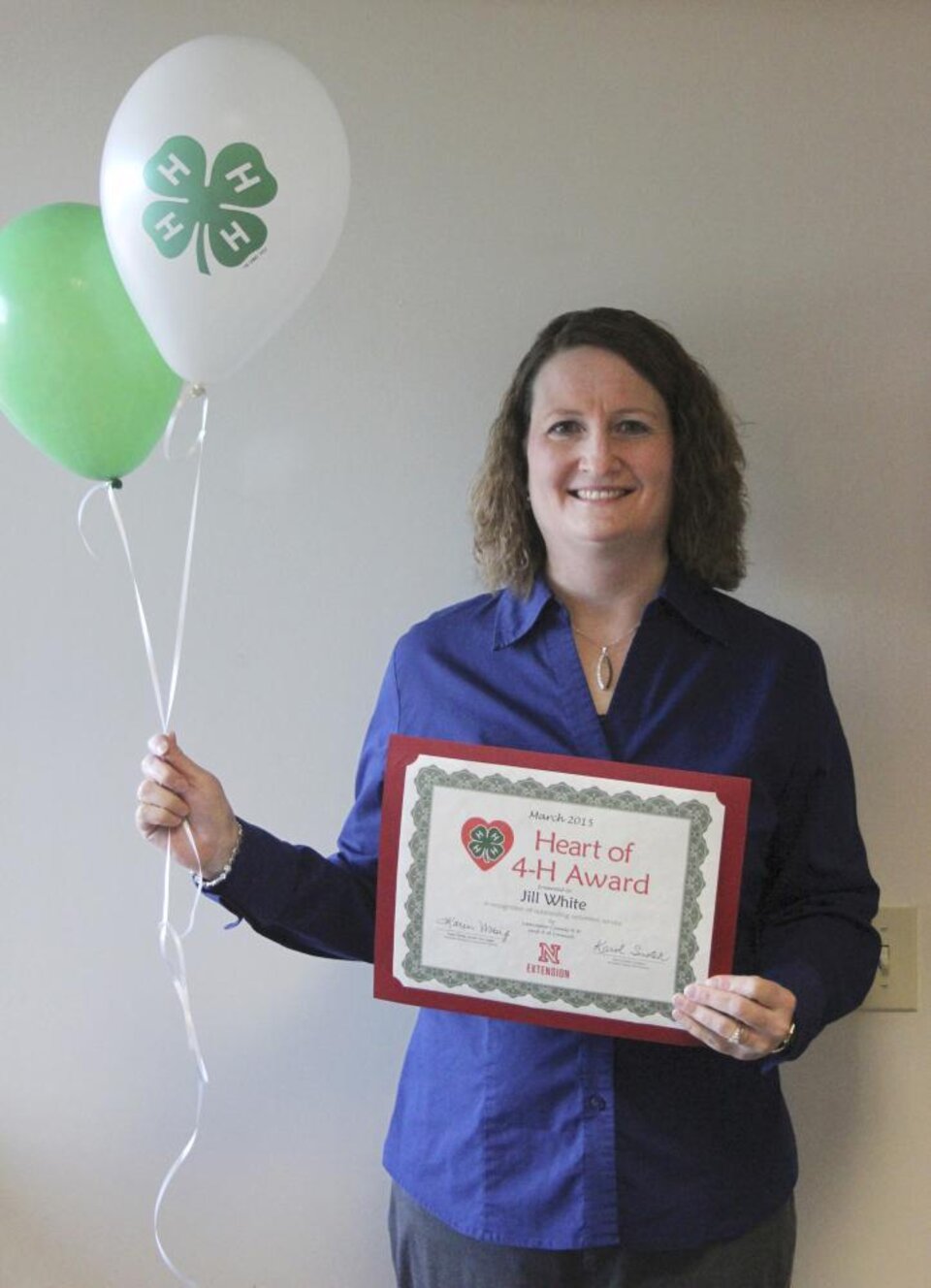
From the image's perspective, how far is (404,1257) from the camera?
4.78 ft

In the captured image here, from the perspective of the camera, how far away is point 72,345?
127 cm

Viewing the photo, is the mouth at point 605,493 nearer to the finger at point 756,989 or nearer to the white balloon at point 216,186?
the white balloon at point 216,186

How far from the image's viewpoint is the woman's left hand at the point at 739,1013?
48.7 inches

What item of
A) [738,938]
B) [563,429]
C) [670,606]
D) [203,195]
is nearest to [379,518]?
[563,429]

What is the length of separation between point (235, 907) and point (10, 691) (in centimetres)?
47

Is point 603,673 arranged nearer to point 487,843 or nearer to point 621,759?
point 621,759

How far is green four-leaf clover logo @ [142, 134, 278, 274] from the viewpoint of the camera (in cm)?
122

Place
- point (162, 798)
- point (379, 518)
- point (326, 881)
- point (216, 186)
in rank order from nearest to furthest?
1. point (216, 186)
2. point (162, 798)
3. point (326, 881)
4. point (379, 518)

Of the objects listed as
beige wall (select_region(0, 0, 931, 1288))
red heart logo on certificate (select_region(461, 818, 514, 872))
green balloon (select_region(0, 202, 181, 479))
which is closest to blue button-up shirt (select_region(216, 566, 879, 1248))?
red heart logo on certificate (select_region(461, 818, 514, 872))

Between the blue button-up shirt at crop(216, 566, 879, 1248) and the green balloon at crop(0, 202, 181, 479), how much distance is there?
1.42 feet

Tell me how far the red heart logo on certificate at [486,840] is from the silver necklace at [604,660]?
203mm

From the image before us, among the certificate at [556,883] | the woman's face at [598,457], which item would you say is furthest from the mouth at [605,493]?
the certificate at [556,883]

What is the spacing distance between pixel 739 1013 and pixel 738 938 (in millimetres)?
155

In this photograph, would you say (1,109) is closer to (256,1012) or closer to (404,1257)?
(256,1012)
